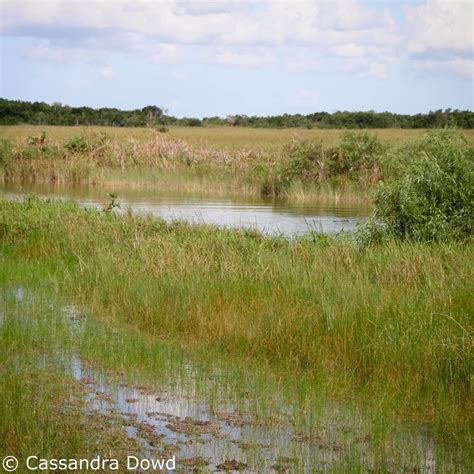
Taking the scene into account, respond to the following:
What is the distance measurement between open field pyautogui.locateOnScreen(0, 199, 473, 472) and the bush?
75.9 inches

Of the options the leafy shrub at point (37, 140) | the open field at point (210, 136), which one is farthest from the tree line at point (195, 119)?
the leafy shrub at point (37, 140)

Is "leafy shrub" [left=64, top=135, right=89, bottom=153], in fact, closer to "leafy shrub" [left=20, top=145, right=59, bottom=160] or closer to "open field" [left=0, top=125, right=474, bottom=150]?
"leafy shrub" [left=20, top=145, right=59, bottom=160]

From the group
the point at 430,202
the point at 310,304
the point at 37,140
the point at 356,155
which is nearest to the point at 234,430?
the point at 310,304

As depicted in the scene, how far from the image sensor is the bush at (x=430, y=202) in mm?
16094

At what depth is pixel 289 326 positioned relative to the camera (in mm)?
10203

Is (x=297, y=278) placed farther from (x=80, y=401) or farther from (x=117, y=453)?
(x=117, y=453)

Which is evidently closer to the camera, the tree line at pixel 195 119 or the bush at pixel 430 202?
the bush at pixel 430 202

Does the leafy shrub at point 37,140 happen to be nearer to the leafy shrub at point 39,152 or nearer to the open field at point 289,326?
the leafy shrub at point 39,152

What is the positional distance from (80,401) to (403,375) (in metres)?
3.35

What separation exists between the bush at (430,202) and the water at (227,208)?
6967mm

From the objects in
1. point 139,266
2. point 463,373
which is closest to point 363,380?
point 463,373

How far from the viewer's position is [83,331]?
35.7 feet

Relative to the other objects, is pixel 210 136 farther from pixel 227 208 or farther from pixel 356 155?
pixel 227 208

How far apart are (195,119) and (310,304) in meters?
100
